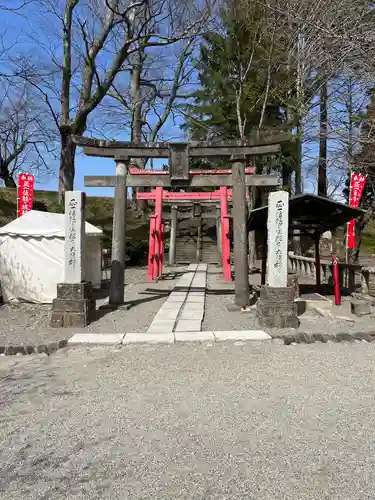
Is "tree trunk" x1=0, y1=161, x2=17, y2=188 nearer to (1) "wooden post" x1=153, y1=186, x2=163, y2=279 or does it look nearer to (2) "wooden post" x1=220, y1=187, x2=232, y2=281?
(1) "wooden post" x1=153, y1=186, x2=163, y2=279

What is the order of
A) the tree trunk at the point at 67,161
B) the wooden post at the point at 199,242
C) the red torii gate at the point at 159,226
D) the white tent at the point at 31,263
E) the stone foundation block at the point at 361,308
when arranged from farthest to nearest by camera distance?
the wooden post at the point at 199,242 → the tree trunk at the point at 67,161 → the red torii gate at the point at 159,226 → the white tent at the point at 31,263 → the stone foundation block at the point at 361,308

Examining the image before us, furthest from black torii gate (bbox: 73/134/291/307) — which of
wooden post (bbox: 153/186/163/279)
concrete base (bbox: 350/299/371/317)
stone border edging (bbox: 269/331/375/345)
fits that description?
wooden post (bbox: 153/186/163/279)

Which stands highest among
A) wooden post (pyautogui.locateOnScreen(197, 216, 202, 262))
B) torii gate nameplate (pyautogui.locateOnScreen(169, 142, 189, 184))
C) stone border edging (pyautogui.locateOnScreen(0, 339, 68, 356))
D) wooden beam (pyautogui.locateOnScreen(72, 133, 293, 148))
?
wooden beam (pyautogui.locateOnScreen(72, 133, 293, 148))

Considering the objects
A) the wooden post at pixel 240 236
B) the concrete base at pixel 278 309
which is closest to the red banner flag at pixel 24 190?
the wooden post at pixel 240 236

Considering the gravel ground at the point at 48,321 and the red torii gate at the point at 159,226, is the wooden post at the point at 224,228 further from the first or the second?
the gravel ground at the point at 48,321

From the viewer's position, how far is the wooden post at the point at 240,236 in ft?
28.7

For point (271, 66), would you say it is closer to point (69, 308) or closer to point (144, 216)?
point (69, 308)

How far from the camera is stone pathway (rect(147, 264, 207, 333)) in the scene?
698 cm

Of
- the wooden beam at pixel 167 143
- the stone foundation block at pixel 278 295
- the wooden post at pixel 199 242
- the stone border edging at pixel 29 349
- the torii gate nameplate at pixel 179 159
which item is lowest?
the stone border edging at pixel 29 349

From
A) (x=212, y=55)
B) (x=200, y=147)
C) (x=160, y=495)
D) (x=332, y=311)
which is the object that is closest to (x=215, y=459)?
(x=160, y=495)

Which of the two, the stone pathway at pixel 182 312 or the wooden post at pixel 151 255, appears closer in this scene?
the stone pathway at pixel 182 312

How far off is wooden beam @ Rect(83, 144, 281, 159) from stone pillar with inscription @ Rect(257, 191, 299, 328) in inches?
72.2

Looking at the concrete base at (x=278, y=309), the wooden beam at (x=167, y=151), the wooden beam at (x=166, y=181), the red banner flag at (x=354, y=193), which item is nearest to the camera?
the concrete base at (x=278, y=309)

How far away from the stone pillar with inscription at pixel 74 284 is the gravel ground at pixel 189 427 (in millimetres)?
1713
